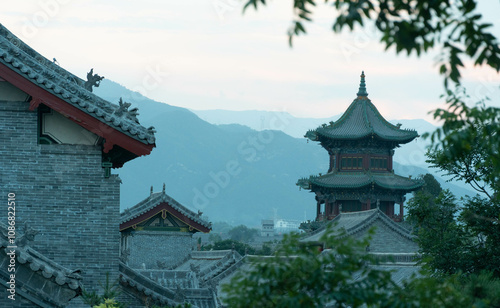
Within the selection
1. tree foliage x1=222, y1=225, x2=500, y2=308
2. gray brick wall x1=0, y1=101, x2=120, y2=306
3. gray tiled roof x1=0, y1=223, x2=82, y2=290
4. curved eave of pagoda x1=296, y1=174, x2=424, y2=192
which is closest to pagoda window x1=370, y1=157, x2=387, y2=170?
curved eave of pagoda x1=296, y1=174, x2=424, y2=192

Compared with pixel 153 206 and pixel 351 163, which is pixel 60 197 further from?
pixel 351 163

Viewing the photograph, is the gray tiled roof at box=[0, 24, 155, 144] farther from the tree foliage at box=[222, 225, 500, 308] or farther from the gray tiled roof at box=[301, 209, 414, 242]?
the gray tiled roof at box=[301, 209, 414, 242]

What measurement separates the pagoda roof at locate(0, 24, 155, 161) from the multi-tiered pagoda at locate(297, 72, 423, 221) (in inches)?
1542

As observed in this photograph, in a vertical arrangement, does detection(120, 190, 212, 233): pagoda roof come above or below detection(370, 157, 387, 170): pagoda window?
below

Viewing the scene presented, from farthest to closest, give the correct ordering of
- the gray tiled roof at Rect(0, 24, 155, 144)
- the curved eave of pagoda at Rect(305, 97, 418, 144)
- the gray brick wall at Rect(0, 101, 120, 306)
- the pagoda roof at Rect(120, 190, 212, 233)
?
the curved eave of pagoda at Rect(305, 97, 418, 144) < the pagoda roof at Rect(120, 190, 212, 233) < the gray brick wall at Rect(0, 101, 120, 306) < the gray tiled roof at Rect(0, 24, 155, 144)

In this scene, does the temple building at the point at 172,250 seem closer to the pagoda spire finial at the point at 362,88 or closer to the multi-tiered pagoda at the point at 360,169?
the multi-tiered pagoda at the point at 360,169

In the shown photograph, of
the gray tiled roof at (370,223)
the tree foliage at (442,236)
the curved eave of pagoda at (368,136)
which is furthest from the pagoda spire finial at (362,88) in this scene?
the tree foliage at (442,236)

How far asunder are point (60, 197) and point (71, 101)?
1.91 metres

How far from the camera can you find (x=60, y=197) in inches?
615

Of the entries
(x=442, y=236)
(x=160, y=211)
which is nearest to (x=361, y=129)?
(x=160, y=211)

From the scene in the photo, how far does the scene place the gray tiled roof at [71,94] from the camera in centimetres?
1488

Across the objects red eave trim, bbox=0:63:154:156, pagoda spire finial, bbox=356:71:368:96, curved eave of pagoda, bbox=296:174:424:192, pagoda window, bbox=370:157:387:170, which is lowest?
red eave trim, bbox=0:63:154:156

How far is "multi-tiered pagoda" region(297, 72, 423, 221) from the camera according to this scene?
2148 inches

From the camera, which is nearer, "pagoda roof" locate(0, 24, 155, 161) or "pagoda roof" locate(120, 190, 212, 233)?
"pagoda roof" locate(0, 24, 155, 161)
